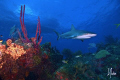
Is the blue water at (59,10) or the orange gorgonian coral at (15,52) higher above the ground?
the blue water at (59,10)

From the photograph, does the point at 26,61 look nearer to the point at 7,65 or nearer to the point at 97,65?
the point at 7,65

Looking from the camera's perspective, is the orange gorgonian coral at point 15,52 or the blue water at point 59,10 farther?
the blue water at point 59,10

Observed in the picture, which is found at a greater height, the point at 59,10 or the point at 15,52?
the point at 59,10

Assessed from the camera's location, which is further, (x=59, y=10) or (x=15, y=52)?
(x=59, y=10)

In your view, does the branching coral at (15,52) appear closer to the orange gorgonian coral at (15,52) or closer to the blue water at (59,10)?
the orange gorgonian coral at (15,52)

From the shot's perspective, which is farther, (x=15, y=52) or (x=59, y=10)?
(x=59, y=10)

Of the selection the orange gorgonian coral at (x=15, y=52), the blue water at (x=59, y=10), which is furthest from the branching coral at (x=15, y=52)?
the blue water at (x=59, y=10)

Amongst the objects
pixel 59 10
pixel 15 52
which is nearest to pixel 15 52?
pixel 15 52

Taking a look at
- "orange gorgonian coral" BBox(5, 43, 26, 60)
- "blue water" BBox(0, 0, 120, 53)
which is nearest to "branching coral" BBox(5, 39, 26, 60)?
"orange gorgonian coral" BBox(5, 43, 26, 60)

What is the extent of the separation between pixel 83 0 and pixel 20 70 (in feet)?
83.8

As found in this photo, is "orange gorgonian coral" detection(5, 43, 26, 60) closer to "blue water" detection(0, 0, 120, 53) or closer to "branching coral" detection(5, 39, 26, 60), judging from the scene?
"branching coral" detection(5, 39, 26, 60)

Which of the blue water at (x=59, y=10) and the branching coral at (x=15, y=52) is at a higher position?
the blue water at (x=59, y=10)

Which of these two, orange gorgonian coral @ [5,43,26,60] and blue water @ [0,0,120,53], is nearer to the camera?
orange gorgonian coral @ [5,43,26,60]

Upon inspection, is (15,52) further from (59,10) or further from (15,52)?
(59,10)
